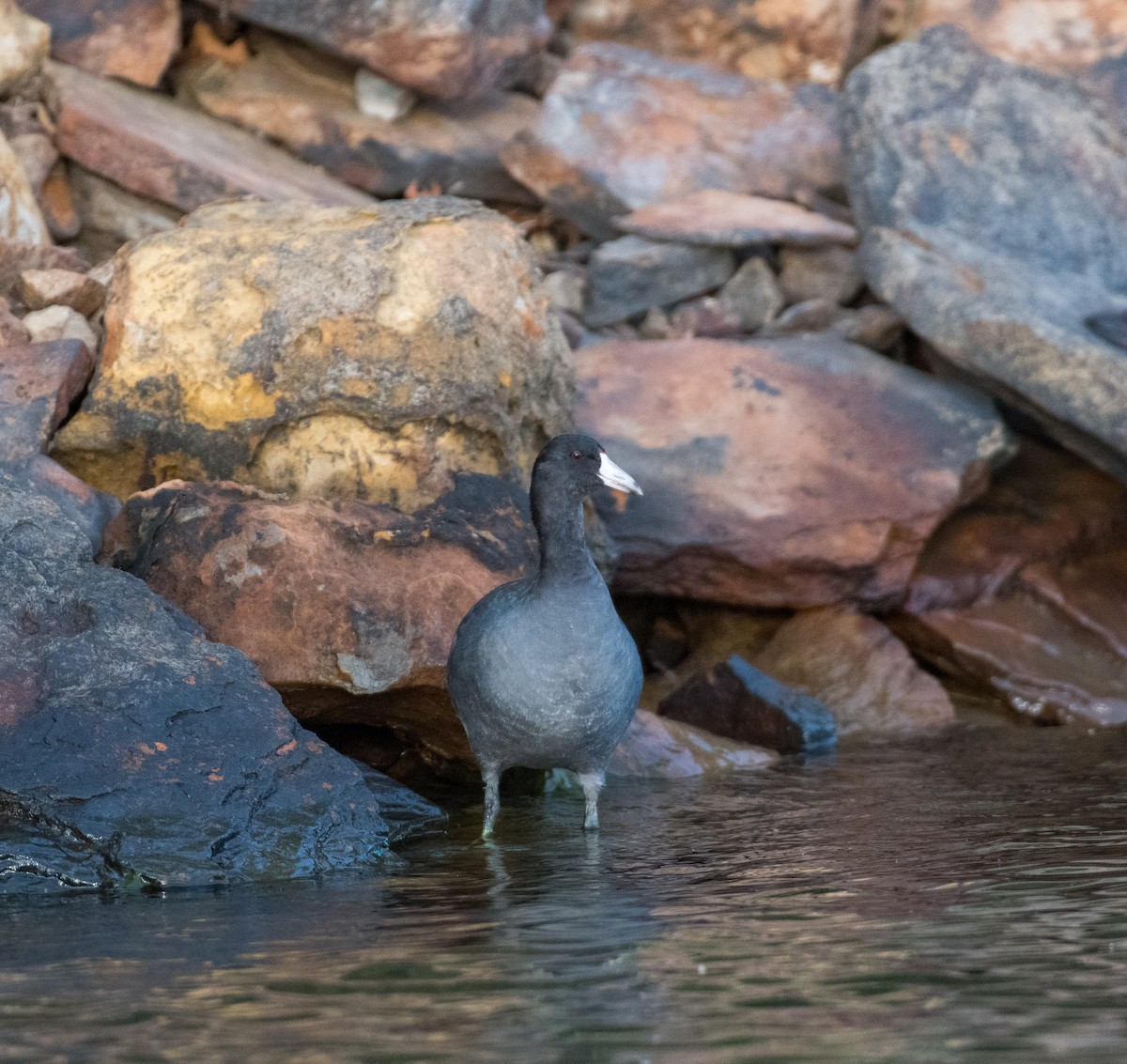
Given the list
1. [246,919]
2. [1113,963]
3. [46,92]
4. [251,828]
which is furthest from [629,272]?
[1113,963]

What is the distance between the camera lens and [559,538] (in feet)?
19.5

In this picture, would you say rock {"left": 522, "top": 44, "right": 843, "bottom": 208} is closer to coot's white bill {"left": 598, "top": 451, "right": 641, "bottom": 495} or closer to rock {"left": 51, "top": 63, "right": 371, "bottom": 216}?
rock {"left": 51, "top": 63, "right": 371, "bottom": 216}

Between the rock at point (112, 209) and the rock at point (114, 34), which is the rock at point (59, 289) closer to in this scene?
the rock at point (112, 209)

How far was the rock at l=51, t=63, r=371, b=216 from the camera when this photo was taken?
9711 mm

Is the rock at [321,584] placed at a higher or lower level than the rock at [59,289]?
lower

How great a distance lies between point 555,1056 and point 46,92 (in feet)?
27.6

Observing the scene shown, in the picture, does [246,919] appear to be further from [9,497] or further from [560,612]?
→ [9,497]

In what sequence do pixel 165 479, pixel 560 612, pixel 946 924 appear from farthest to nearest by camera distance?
pixel 165 479 < pixel 560 612 < pixel 946 924

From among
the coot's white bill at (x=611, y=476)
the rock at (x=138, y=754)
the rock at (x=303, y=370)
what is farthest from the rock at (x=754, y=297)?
the rock at (x=138, y=754)

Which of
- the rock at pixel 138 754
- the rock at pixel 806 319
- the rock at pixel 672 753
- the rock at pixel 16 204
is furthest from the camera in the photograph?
the rock at pixel 806 319

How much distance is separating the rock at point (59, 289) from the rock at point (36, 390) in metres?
0.47

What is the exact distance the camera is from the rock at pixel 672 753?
730 centimetres

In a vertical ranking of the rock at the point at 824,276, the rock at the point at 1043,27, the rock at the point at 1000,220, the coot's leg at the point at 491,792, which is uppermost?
the rock at the point at 1043,27

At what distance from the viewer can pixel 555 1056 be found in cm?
303
